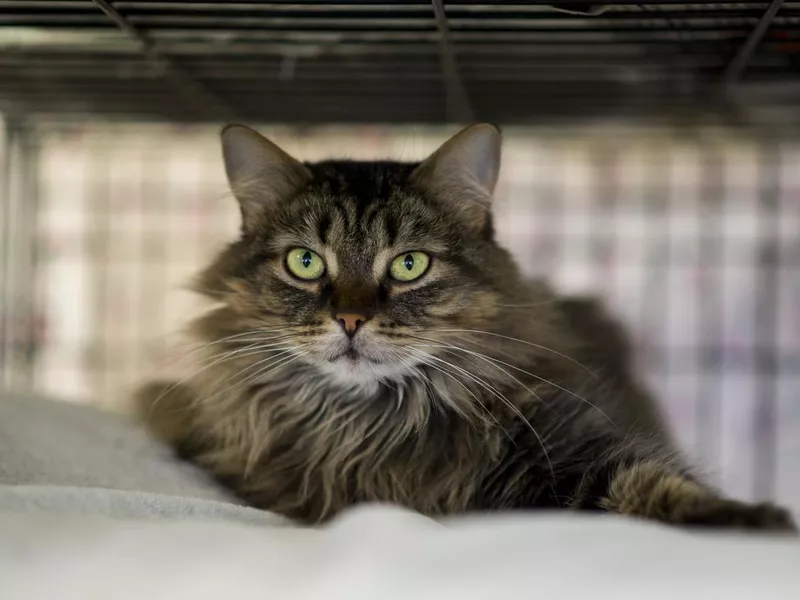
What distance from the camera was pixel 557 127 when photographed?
208 cm

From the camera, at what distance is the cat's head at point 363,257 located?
1.15 metres

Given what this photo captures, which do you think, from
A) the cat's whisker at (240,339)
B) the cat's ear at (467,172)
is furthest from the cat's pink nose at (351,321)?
the cat's ear at (467,172)

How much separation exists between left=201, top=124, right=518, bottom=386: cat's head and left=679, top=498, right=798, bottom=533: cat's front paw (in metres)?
0.45

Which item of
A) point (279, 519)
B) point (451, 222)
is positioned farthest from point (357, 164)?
point (279, 519)

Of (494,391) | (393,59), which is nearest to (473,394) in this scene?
(494,391)

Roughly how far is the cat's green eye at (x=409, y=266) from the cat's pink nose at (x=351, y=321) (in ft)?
0.41

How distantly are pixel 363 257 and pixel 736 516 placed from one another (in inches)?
25.0

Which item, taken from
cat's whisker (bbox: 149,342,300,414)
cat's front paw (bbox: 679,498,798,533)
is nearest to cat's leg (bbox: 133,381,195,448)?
cat's whisker (bbox: 149,342,300,414)

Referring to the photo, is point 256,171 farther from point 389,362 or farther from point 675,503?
point 675,503

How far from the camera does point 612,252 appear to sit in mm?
2441

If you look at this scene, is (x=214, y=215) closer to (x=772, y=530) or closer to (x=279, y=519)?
(x=279, y=519)

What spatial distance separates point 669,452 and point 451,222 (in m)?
0.48

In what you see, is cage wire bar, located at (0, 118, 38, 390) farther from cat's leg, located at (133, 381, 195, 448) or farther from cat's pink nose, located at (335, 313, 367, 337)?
cat's pink nose, located at (335, 313, 367, 337)

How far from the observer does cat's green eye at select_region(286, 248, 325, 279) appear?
48.6 inches
